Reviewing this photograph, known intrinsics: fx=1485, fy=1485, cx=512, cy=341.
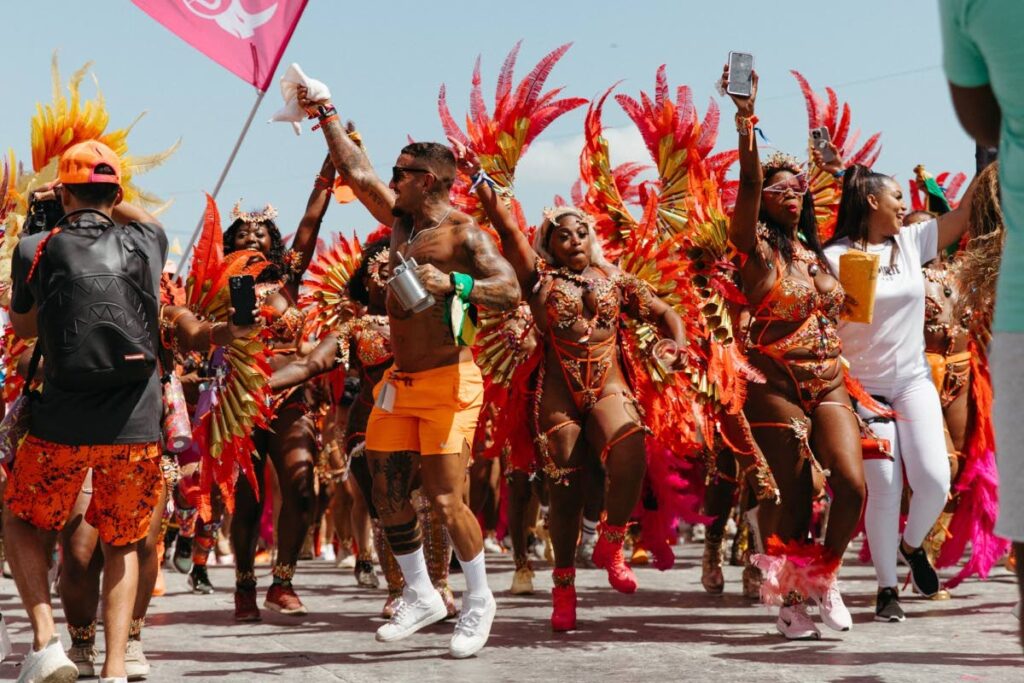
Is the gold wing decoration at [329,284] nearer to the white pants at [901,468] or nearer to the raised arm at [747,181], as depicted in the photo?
the raised arm at [747,181]

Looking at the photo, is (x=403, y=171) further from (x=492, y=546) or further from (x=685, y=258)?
(x=492, y=546)

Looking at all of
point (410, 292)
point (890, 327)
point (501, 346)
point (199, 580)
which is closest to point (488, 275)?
point (410, 292)

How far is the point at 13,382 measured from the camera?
244 inches

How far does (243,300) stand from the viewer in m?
5.07

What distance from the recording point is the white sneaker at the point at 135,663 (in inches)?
220

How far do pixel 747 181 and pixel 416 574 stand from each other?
221 centimetres

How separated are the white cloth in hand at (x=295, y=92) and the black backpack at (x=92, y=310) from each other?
1.78 m

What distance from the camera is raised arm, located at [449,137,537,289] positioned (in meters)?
6.60

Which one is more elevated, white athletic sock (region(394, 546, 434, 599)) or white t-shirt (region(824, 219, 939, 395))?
white t-shirt (region(824, 219, 939, 395))

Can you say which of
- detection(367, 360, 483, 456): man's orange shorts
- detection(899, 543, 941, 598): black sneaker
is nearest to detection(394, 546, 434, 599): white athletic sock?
detection(367, 360, 483, 456): man's orange shorts

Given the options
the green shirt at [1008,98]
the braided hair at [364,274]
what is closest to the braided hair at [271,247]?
the braided hair at [364,274]

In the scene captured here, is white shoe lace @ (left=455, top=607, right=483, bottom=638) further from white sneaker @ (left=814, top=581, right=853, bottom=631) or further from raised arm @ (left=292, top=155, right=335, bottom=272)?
raised arm @ (left=292, top=155, right=335, bottom=272)

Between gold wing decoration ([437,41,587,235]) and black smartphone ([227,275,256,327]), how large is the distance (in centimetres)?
266

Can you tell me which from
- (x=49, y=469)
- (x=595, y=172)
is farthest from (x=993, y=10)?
(x=595, y=172)
